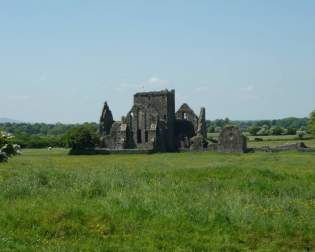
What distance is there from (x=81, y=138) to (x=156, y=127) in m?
12.1

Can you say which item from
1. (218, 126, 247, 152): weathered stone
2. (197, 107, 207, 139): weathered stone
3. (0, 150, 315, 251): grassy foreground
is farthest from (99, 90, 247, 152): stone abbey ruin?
(0, 150, 315, 251): grassy foreground

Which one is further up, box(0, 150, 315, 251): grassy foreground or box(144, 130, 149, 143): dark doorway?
box(144, 130, 149, 143): dark doorway

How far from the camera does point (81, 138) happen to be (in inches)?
3406

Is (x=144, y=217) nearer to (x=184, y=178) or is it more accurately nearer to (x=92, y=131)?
(x=184, y=178)

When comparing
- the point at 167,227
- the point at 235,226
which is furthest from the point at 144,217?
the point at 235,226

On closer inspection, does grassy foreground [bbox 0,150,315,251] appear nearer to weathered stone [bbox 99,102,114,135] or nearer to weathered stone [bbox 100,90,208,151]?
weathered stone [bbox 100,90,208,151]

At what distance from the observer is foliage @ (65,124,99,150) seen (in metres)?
86.1

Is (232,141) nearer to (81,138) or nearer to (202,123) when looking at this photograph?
(202,123)

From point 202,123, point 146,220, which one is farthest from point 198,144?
point 146,220

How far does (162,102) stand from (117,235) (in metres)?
83.8

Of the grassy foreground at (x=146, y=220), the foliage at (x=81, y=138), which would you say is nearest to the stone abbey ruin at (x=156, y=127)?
the foliage at (x=81, y=138)

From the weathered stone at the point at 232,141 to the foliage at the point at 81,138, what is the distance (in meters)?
19.8

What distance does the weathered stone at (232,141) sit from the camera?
83312 mm

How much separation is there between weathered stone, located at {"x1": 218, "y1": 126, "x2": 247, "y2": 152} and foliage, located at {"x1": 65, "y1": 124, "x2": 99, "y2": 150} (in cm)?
1978
